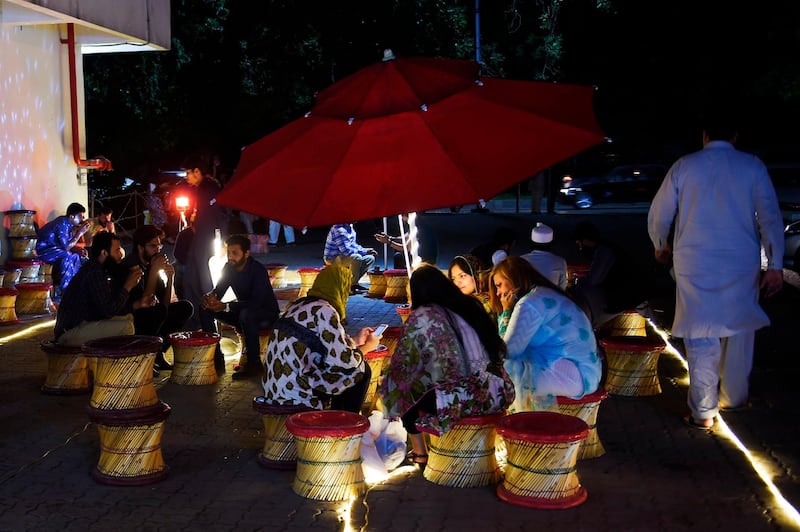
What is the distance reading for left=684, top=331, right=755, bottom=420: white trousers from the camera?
6.81m

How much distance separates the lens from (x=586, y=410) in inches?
240

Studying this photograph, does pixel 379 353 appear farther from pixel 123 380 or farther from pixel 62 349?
Answer: pixel 62 349

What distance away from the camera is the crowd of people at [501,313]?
19.0 feet

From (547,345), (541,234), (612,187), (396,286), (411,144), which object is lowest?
(396,286)

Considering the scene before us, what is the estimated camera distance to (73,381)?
7.97 metres

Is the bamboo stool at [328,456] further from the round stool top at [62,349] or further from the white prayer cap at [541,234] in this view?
the white prayer cap at [541,234]

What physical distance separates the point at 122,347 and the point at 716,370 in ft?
13.4

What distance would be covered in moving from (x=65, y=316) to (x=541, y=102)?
4.40 meters

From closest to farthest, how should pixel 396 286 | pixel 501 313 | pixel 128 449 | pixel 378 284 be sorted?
pixel 128 449
pixel 501 313
pixel 396 286
pixel 378 284

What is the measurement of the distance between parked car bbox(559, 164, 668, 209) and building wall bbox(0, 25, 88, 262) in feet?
64.7

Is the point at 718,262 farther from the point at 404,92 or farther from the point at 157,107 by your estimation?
the point at 157,107

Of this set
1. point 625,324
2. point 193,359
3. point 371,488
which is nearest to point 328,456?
point 371,488

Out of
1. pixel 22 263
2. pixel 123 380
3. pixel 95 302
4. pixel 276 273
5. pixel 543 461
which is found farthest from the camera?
pixel 276 273

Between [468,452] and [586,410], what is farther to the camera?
[586,410]
